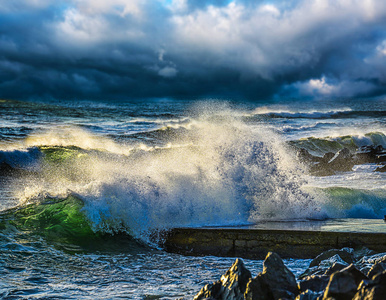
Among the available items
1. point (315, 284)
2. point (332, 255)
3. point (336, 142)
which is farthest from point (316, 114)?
point (315, 284)

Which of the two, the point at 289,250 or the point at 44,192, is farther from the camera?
the point at 44,192

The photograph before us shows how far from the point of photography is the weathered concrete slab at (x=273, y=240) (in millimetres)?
4898

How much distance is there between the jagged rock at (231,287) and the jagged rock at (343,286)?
2.06 feet

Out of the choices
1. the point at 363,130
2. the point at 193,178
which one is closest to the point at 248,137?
the point at 193,178

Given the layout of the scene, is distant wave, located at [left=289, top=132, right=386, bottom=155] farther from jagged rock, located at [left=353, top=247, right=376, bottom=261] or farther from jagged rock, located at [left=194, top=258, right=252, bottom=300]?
jagged rock, located at [left=194, top=258, right=252, bottom=300]

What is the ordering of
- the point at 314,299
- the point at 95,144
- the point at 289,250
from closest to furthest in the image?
the point at 314,299 < the point at 289,250 < the point at 95,144

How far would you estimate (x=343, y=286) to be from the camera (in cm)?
253

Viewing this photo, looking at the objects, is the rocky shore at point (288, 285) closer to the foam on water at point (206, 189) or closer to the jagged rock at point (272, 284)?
the jagged rock at point (272, 284)

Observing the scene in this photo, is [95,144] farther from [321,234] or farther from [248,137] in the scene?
[321,234]

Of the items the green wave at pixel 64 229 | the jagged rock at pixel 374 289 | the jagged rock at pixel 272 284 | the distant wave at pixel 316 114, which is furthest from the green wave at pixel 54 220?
the distant wave at pixel 316 114

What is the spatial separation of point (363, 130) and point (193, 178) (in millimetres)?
25586

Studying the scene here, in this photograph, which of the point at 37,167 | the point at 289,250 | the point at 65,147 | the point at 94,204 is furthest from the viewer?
the point at 65,147

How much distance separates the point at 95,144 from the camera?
18969mm

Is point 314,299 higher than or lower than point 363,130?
lower
